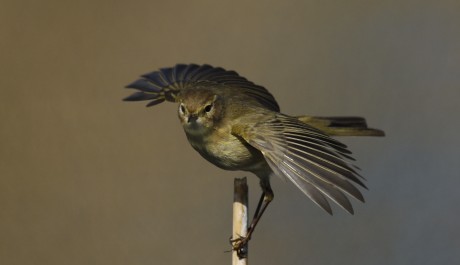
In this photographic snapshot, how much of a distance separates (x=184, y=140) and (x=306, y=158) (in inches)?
49.7

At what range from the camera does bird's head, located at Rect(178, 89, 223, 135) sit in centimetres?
237

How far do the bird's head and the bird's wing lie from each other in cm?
9

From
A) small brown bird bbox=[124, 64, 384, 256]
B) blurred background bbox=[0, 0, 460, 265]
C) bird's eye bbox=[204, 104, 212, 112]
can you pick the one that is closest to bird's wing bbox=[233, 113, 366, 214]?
small brown bird bbox=[124, 64, 384, 256]

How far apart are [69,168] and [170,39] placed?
663 mm

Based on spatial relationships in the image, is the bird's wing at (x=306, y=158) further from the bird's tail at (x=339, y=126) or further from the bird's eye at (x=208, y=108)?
the bird's tail at (x=339, y=126)

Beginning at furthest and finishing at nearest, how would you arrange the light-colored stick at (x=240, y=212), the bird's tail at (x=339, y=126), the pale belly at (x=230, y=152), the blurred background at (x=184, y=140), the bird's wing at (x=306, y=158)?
the blurred background at (x=184, y=140), the bird's tail at (x=339, y=126), the pale belly at (x=230, y=152), the light-colored stick at (x=240, y=212), the bird's wing at (x=306, y=158)

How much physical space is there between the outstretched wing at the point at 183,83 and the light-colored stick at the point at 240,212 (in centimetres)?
56

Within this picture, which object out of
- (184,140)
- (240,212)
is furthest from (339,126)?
(184,140)

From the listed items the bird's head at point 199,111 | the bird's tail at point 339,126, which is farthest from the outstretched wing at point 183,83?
the bird's head at point 199,111

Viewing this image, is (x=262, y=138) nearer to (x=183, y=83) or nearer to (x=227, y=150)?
(x=227, y=150)

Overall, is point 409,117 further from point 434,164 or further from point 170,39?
point 170,39

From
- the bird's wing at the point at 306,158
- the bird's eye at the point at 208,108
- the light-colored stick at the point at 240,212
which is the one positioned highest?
the bird's eye at the point at 208,108

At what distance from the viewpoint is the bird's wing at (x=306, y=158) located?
2.02 metres

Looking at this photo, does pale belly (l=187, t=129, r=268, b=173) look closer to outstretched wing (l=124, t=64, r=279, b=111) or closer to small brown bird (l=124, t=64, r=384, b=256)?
small brown bird (l=124, t=64, r=384, b=256)
